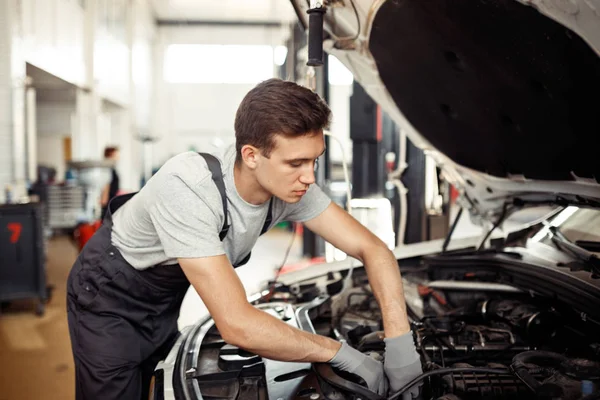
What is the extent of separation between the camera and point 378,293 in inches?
54.7

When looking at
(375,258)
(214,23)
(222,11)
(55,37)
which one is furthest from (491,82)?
(214,23)

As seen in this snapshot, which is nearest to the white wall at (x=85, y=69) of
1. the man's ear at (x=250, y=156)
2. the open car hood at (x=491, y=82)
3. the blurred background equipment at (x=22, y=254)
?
the blurred background equipment at (x=22, y=254)

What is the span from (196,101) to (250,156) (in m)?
11.7

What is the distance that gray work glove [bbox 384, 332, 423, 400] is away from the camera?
48.2 inches

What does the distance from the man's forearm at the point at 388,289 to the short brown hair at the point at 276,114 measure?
418 millimetres

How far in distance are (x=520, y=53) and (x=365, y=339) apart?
2.76 feet

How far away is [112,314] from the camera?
150 cm

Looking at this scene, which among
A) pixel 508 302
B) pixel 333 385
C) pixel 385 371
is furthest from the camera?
pixel 508 302

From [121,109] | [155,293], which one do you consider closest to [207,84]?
[121,109]

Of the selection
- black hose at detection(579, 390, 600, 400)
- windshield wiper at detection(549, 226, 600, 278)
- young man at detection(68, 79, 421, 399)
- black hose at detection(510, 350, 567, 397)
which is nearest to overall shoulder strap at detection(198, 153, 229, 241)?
young man at detection(68, 79, 421, 399)

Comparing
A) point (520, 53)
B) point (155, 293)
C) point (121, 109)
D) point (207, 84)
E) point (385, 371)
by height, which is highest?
point (207, 84)

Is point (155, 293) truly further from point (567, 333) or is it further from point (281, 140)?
point (567, 333)

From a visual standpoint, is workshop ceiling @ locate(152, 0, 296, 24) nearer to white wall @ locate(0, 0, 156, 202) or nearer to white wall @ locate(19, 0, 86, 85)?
white wall @ locate(0, 0, 156, 202)

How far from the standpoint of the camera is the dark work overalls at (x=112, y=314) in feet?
4.82
